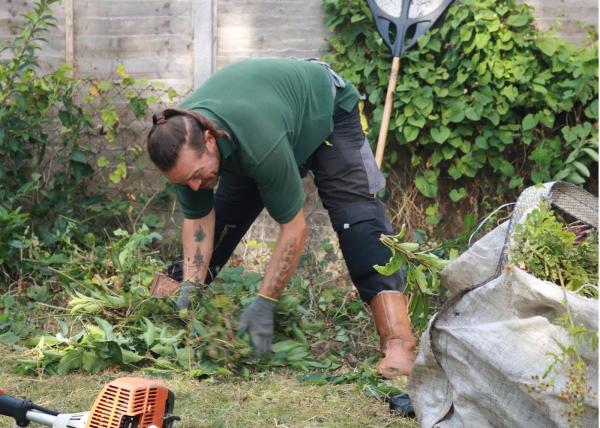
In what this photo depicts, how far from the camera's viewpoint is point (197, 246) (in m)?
3.68

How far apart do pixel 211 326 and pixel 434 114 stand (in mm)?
2290

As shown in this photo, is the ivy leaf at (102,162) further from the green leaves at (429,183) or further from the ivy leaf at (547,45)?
the ivy leaf at (547,45)

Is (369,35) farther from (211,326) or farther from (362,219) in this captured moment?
(211,326)

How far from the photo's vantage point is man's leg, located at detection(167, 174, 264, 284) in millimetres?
3801

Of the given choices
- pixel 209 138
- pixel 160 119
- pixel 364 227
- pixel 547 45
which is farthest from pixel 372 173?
pixel 547 45

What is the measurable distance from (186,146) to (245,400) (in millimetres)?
973

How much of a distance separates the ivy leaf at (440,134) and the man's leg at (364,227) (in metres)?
1.43

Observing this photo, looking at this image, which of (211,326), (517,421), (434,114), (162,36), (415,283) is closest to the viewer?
(517,421)

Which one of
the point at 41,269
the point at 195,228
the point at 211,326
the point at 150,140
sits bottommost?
the point at 41,269

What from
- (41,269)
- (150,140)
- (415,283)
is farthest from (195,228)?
(41,269)

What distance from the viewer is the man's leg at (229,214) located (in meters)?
3.80

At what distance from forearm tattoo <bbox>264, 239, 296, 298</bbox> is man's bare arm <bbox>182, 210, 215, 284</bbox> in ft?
1.64

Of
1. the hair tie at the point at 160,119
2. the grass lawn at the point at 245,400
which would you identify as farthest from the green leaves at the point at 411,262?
the hair tie at the point at 160,119

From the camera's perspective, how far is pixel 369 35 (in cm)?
523
